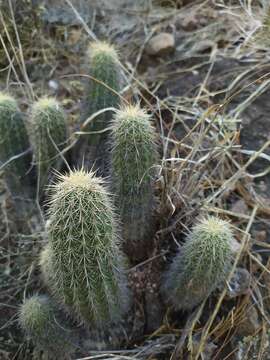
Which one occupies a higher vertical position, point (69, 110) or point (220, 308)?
point (69, 110)

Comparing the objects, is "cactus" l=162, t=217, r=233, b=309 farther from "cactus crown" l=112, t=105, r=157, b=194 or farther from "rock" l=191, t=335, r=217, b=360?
"cactus crown" l=112, t=105, r=157, b=194

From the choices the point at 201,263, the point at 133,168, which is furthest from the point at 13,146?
the point at 201,263

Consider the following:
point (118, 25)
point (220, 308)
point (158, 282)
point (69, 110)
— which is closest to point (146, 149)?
point (158, 282)

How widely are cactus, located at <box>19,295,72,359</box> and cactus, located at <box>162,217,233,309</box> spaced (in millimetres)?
455

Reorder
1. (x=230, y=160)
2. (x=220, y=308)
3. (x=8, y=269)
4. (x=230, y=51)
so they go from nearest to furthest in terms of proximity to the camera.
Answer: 1. (x=220, y=308)
2. (x=8, y=269)
3. (x=230, y=160)
4. (x=230, y=51)

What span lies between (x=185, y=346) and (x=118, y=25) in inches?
81.4

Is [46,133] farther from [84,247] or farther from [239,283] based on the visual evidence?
[239,283]

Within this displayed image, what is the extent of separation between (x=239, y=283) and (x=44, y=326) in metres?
0.80

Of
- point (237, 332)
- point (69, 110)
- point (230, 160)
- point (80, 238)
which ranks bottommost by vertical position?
point (237, 332)

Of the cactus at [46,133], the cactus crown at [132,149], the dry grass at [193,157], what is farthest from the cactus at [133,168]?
the cactus at [46,133]

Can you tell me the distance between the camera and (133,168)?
63.7 inches

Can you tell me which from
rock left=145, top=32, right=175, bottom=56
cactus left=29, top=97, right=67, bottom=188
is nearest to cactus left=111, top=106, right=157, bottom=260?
cactus left=29, top=97, right=67, bottom=188

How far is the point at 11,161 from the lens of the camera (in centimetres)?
196

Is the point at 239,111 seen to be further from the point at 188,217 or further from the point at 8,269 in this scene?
the point at 8,269
